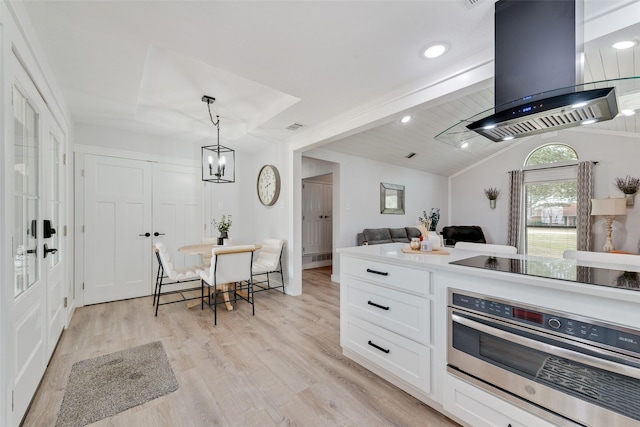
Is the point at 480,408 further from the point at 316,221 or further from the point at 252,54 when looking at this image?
the point at 316,221

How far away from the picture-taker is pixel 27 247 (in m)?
1.77

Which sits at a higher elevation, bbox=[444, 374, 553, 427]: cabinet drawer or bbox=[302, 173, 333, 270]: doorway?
bbox=[302, 173, 333, 270]: doorway

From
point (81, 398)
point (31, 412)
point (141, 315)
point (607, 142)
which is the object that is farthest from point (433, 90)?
point (607, 142)

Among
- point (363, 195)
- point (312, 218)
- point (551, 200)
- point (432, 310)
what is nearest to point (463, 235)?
point (551, 200)

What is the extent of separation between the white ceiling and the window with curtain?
163 inches

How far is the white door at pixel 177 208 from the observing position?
4.09m

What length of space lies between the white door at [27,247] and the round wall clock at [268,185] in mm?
2687

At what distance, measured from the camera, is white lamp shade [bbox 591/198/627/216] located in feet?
15.6

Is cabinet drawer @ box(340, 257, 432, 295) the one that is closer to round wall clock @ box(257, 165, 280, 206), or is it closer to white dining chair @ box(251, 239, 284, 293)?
white dining chair @ box(251, 239, 284, 293)

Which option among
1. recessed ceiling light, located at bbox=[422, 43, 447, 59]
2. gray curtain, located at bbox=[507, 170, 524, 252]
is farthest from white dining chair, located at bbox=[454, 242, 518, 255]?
gray curtain, located at bbox=[507, 170, 524, 252]

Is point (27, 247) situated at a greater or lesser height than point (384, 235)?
greater

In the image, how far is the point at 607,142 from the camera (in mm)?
5371

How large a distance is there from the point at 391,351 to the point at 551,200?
6.60 meters

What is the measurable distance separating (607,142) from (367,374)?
22.4 ft
